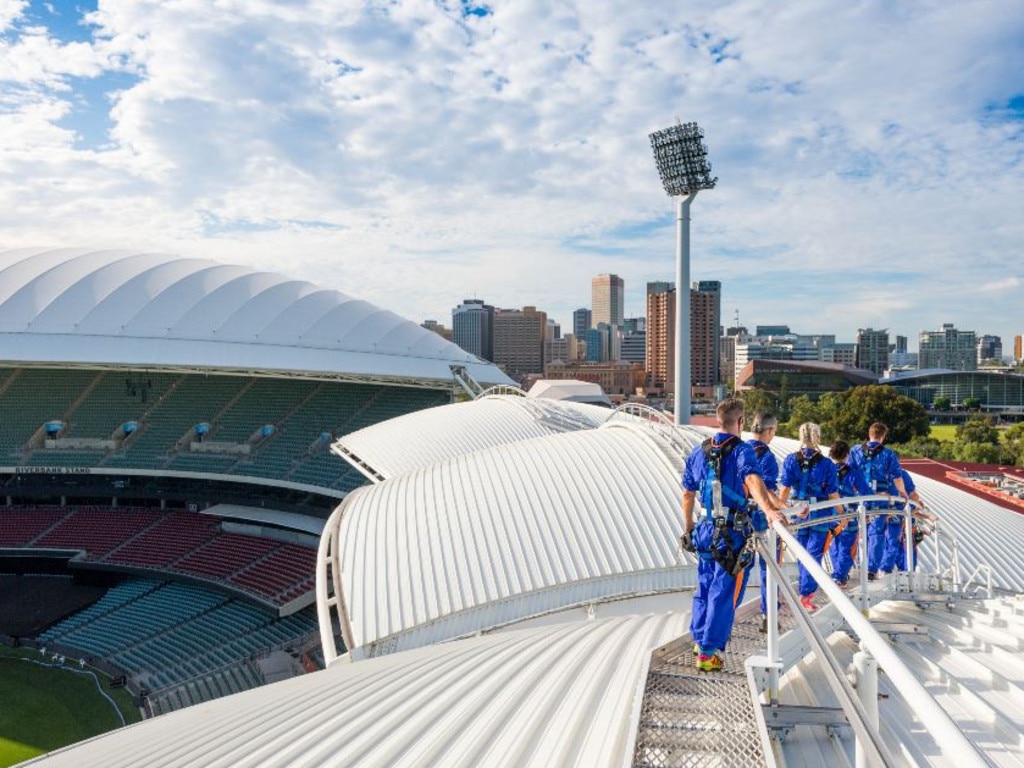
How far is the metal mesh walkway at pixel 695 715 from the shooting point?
3312 millimetres

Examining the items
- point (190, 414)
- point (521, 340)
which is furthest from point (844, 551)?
point (521, 340)

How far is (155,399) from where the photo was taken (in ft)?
105

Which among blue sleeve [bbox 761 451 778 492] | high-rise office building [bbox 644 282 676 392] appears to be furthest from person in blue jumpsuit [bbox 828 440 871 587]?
high-rise office building [bbox 644 282 676 392]

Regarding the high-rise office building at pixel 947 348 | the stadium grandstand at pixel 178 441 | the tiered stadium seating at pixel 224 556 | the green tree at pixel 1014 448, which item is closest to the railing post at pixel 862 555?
the stadium grandstand at pixel 178 441

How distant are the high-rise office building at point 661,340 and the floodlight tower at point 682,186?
75.9 metres

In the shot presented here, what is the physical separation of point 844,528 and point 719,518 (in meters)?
2.82

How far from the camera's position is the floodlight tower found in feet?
119

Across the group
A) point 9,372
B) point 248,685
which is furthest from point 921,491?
point 9,372

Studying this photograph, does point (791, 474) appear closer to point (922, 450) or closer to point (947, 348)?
point (922, 450)

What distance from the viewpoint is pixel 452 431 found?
20578 millimetres

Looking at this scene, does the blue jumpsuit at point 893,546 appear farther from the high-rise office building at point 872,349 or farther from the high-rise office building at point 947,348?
the high-rise office building at point 947,348

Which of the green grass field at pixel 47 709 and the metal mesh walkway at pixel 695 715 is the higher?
the metal mesh walkway at pixel 695 715

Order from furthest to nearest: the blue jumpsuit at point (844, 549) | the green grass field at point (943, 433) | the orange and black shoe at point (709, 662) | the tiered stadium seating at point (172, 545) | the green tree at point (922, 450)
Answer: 1. the green grass field at point (943, 433)
2. the green tree at point (922, 450)
3. the tiered stadium seating at point (172, 545)
4. the blue jumpsuit at point (844, 549)
5. the orange and black shoe at point (709, 662)

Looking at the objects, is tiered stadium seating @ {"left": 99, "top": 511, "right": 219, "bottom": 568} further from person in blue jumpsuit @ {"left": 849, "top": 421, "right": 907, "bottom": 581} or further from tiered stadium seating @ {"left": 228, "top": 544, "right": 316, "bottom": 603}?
person in blue jumpsuit @ {"left": 849, "top": 421, "right": 907, "bottom": 581}
